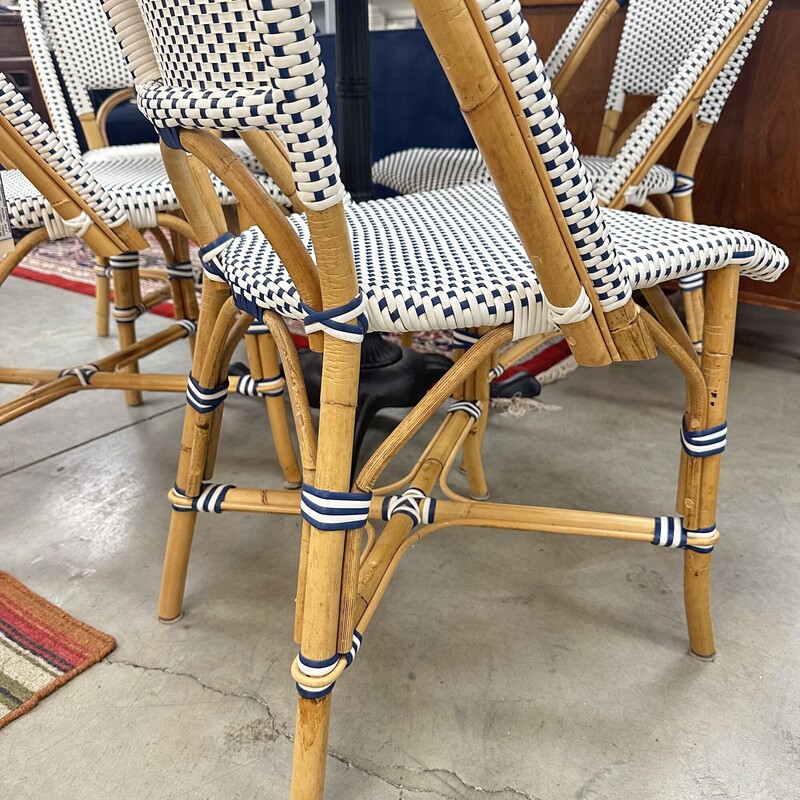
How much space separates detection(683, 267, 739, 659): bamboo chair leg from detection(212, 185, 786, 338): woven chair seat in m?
0.04

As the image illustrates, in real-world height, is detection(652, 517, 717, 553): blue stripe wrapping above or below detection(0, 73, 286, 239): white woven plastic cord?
below

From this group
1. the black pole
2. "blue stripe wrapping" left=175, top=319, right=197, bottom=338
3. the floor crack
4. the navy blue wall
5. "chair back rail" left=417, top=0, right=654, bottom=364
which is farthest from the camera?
the navy blue wall

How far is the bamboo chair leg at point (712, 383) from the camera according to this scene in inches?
31.2

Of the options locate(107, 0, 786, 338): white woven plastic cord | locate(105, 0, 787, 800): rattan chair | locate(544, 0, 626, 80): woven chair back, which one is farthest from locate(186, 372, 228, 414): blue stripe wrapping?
locate(544, 0, 626, 80): woven chair back

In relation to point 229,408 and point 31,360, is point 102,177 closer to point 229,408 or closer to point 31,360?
point 229,408

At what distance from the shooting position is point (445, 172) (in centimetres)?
150

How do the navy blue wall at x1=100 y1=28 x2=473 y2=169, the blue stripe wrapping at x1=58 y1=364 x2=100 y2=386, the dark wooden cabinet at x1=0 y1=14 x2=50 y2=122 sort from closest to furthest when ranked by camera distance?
the blue stripe wrapping at x1=58 y1=364 x2=100 y2=386 < the navy blue wall at x1=100 y1=28 x2=473 y2=169 < the dark wooden cabinet at x1=0 y1=14 x2=50 y2=122

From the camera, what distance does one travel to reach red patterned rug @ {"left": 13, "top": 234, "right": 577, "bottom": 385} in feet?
5.89

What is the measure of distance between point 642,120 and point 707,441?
0.71 m

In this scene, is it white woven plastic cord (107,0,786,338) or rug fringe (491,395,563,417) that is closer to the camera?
white woven plastic cord (107,0,786,338)

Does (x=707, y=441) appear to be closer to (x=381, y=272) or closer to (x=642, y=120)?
(x=381, y=272)

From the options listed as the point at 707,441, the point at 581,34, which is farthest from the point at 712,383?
the point at 581,34

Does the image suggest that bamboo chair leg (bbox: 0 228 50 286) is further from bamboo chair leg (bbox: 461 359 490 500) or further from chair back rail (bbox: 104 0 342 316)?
bamboo chair leg (bbox: 461 359 490 500)

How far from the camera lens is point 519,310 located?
653 millimetres
